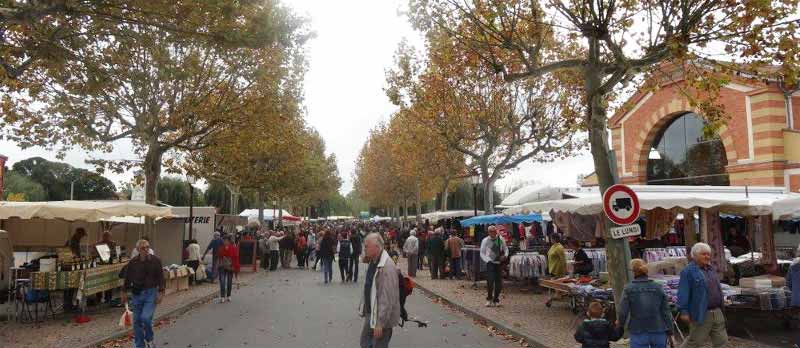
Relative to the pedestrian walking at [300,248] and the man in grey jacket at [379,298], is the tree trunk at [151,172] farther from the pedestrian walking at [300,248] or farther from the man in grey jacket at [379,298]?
the man in grey jacket at [379,298]

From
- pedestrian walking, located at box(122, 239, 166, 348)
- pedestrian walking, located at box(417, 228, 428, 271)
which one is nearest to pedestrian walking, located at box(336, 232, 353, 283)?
pedestrian walking, located at box(417, 228, 428, 271)

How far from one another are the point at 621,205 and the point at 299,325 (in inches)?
232

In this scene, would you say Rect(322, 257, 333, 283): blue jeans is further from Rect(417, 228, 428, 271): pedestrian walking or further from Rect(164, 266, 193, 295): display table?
Rect(417, 228, 428, 271): pedestrian walking

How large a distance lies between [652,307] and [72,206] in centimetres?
1065

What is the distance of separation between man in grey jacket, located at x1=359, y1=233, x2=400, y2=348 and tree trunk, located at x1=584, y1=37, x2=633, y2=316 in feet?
13.3

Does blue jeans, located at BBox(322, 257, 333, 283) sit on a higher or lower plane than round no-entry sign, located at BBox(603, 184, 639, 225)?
lower

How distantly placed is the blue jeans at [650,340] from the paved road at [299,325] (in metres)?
3.08

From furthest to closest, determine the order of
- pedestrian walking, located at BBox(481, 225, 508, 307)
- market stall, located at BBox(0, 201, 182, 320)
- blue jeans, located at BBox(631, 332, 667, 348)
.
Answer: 1. pedestrian walking, located at BBox(481, 225, 508, 307)
2. market stall, located at BBox(0, 201, 182, 320)
3. blue jeans, located at BBox(631, 332, 667, 348)

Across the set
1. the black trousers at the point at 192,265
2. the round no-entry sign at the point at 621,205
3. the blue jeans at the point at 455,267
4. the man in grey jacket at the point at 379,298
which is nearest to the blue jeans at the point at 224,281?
the black trousers at the point at 192,265

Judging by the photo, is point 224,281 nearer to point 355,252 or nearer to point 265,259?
point 355,252

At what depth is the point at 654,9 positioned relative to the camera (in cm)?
941

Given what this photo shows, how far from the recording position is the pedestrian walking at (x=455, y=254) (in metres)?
19.5

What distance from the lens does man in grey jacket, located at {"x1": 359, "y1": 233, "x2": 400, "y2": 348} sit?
18.1 feet

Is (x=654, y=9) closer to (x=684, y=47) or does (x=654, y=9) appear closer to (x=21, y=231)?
(x=684, y=47)
